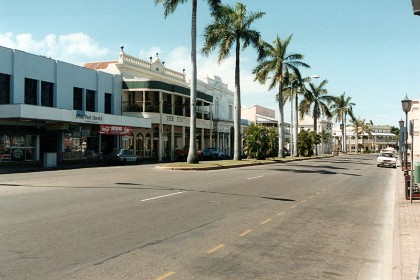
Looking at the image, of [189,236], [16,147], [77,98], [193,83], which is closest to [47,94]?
[77,98]

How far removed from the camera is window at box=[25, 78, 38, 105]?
35.0 meters

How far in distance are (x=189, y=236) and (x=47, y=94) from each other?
107ft

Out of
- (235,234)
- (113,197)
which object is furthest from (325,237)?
(113,197)

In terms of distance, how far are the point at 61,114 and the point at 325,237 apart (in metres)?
28.2

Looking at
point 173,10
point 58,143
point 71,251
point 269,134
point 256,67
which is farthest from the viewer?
point 256,67

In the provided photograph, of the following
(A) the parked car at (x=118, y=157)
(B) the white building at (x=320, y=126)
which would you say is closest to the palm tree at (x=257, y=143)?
(A) the parked car at (x=118, y=157)

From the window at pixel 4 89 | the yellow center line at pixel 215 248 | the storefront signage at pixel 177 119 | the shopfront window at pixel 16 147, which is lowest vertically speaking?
the yellow center line at pixel 215 248

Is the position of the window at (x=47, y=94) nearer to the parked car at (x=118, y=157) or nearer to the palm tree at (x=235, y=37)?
the parked car at (x=118, y=157)

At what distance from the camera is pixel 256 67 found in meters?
50.8

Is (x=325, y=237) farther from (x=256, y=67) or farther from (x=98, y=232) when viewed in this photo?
(x=256, y=67)

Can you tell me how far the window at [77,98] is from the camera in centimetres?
4078

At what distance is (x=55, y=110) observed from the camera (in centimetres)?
3241

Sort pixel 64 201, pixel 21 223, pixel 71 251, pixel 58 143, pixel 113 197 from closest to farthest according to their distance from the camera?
pixel 71 251 < pixel 21 223 < pixel 64 201 < pixel 113 197 < pixel 58 143

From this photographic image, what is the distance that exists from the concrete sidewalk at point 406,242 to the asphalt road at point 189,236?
27 centimetres
